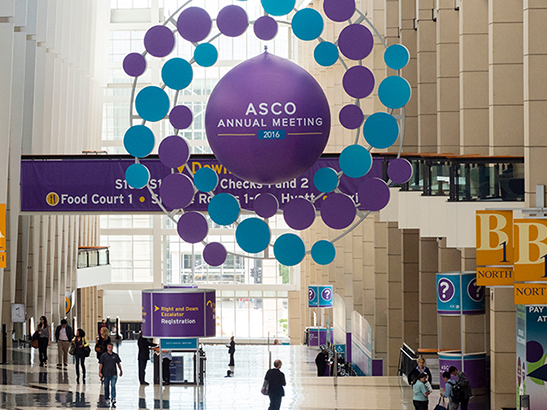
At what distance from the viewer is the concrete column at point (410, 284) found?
24156mm

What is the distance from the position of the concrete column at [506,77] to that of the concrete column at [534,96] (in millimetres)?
1960

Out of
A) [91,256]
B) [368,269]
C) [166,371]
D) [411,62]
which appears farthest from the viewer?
[91,256]

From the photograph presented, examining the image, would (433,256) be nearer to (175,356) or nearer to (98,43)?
(175,356)

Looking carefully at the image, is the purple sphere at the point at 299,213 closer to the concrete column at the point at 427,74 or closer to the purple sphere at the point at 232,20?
the purple sphere at the point at 232,20

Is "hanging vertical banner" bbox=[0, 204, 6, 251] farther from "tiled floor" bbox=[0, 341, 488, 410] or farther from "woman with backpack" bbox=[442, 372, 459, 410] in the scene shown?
"woman with backpack" bbox=[442, 372, 459, 410]

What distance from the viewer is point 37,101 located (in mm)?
31422

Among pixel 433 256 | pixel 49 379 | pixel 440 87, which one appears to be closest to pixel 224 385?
pixel 49 379

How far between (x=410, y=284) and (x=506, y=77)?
1024cm

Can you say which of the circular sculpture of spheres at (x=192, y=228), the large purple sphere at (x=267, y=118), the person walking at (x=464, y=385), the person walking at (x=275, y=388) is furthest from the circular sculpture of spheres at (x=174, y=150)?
the person walking at (x=464, y=385)

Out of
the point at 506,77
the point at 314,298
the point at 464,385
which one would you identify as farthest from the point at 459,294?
the point at 314,298

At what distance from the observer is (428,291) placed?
72.4 ft

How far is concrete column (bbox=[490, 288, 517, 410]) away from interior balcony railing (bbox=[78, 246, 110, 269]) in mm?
29812

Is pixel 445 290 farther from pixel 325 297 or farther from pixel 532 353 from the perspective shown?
pixel 325 297

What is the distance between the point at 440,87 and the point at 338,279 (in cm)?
1999
